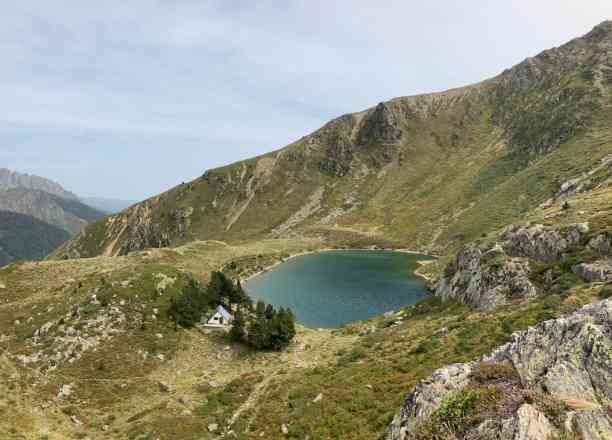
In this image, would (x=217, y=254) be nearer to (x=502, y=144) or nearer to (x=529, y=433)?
(x=529, y=433)

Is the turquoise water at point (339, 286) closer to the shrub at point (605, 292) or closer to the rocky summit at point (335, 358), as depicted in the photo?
the rocky summit at point (335, 358)

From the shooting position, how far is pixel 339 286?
300ft

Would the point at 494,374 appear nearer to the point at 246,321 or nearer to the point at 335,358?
the point at 335,358

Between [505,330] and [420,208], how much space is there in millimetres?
144896

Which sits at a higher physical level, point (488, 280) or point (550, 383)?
point (550, 383)

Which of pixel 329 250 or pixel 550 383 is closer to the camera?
pixel 550 383

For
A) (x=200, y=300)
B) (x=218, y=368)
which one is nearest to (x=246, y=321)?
(x=200, y=300)

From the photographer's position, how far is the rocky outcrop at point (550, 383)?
10.9 meters

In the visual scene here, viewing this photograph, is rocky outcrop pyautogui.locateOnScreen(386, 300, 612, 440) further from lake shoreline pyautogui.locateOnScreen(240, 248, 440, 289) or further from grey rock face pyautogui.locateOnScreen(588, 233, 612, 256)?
lake shoreline pyautogui.locateOnScreen(240, 248, 440, 289)

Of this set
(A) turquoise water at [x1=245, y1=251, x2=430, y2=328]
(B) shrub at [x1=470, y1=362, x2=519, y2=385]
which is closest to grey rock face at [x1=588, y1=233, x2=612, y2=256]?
(B) shrub at [x1=470, y1=362, x2=519, y2=385]

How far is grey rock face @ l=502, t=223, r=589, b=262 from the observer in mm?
41594

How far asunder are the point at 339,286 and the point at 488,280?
50.0 m

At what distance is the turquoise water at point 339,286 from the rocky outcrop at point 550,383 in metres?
50.0

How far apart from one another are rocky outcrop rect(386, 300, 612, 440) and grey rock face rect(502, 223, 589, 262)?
28.5 metres
